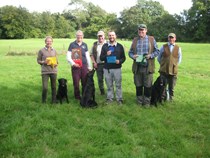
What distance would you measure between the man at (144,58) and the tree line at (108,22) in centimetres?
6399

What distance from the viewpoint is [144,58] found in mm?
7746

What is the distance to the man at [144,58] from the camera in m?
7.74

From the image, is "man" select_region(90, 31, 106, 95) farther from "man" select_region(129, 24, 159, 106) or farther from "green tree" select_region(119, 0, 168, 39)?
"green tree" select_region(119, 0, 168, 39)

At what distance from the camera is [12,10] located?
8312cm

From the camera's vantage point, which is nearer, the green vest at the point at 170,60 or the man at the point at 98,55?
the green vest at the point at 170,60

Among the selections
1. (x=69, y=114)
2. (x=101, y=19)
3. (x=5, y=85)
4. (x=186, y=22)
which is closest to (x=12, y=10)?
(x=101, y=19)

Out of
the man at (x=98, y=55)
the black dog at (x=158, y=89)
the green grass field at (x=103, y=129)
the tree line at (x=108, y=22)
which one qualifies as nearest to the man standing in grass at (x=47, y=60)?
the green grass field at (x=103, y=129)

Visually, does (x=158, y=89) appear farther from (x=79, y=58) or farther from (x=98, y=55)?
(x=79, y=58)

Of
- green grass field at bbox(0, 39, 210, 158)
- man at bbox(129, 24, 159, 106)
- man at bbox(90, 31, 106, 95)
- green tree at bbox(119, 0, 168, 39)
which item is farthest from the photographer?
green tree at bbox(119, 0, 168, 39)

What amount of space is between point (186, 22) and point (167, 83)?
2856 inches

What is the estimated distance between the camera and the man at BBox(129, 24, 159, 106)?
7742 mm

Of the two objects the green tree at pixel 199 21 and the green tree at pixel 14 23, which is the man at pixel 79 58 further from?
the green tree at pixel 14 23

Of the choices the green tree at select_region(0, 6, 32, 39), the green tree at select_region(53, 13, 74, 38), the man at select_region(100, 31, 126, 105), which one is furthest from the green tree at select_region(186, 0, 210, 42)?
the man at select_region(100, 31, 126, 105)

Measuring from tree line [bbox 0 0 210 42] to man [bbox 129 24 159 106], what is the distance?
63993mm
